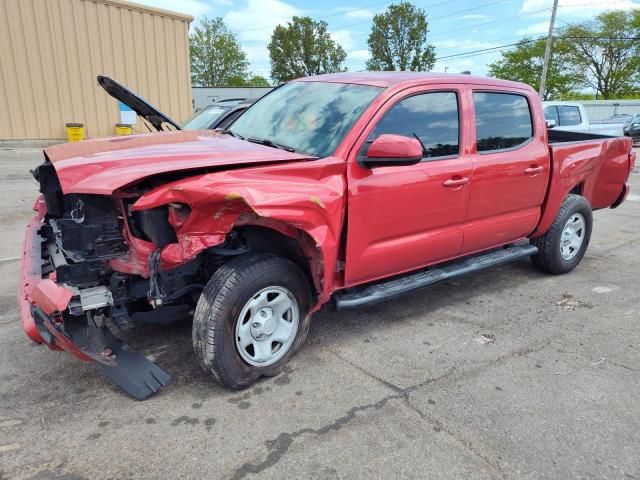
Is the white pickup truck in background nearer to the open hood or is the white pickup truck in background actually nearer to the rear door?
the rear door

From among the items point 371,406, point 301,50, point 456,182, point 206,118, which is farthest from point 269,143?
point 301,50

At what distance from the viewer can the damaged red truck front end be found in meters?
2.67

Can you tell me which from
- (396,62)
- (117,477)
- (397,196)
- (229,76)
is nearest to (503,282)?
(397,196)

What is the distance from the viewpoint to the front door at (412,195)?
3.37 m

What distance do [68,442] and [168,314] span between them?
0.96 meters

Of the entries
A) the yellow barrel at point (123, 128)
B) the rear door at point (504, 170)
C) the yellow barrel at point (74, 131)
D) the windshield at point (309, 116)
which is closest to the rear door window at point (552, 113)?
the rear door at point (504, 170)

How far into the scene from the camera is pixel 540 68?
5791cm

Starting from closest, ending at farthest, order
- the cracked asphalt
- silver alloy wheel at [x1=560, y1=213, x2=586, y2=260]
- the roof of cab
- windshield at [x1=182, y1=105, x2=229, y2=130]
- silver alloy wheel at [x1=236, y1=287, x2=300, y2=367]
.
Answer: the cracked asphalt
silver alloy wheel at [x1=236, y1=287, x2=300, y2=367]
the roof of cab
silver alloy wheel at [x1=560, y1=213, x2=586, y2=260]
windshield at [x1=182, y1=105, x2=229, y2=130]

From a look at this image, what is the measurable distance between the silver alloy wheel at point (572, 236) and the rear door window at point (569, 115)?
812 centimetres

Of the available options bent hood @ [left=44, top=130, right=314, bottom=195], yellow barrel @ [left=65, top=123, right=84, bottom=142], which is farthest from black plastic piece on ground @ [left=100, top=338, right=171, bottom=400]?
yellow barrel @ [left=65, top=123, right=84, bottom=142]

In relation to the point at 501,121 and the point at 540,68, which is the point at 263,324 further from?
the point at 540,68

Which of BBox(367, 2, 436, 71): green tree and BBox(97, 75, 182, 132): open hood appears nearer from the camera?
BBox(97, 75, 182, 132): open hood

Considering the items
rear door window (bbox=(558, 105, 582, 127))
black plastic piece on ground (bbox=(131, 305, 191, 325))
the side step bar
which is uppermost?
rear door window (bbox=(558, 105, 582, 127))

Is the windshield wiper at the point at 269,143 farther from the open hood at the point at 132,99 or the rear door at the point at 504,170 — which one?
the rear door at the point at 504,170
